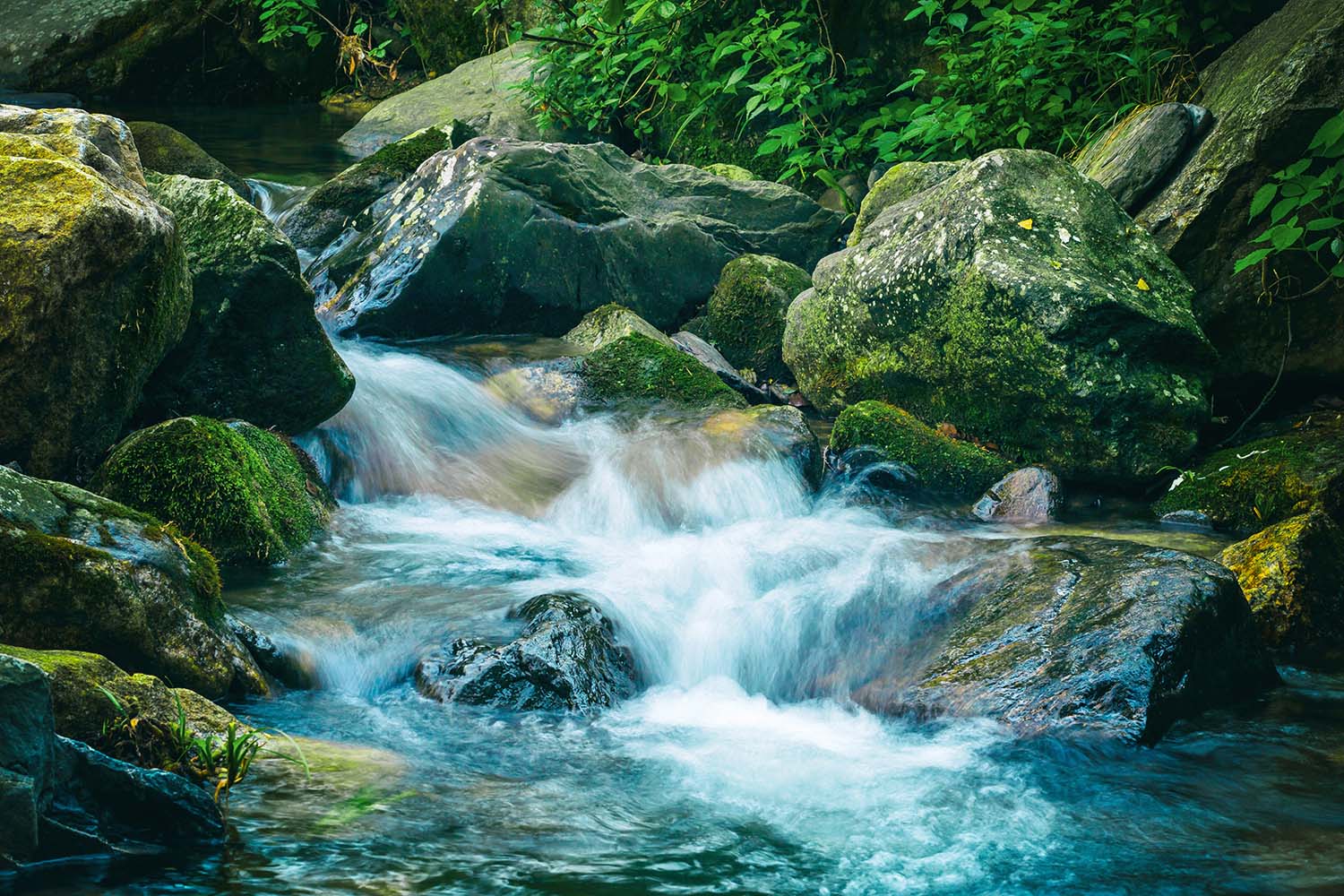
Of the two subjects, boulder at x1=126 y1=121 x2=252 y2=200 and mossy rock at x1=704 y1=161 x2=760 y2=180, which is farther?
mossy rock at x1=704 y1=161 x2=760 y2=180

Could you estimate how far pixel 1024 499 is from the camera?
20.9ft

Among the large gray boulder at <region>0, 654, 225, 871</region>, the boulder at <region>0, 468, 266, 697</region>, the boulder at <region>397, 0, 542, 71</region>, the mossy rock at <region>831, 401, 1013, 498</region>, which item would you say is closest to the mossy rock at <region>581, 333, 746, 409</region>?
the mossy rock at <region>831, 401, 1013, 498</region>

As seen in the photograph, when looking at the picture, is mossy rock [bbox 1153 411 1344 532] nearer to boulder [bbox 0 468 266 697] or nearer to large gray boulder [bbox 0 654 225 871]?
boulder [bbox 0 468 266 697]

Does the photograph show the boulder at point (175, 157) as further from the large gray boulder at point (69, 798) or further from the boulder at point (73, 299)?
the large gray boulder at point (69, 798)

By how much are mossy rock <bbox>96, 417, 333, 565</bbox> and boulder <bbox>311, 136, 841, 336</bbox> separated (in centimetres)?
292

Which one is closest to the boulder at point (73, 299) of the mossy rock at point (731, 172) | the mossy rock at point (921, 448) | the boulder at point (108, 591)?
the boulder at point (108, 591)

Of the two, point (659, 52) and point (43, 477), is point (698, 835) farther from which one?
point (659, 52)

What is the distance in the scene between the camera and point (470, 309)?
8.37m

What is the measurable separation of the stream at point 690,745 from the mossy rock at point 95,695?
1.01 feet

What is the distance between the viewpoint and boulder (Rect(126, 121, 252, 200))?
10227mm

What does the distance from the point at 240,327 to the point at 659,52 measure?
251 inches

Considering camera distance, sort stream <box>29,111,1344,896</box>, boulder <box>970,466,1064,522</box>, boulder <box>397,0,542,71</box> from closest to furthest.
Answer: stream <box>29,111,1344,896</box> < boulder <box>970,466,1064,522</box> < boulder <box>397,0,542,71</box>

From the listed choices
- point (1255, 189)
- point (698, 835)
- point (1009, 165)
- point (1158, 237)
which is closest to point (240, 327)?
point (698, 835)

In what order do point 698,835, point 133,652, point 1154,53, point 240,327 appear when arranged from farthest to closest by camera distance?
1. point 1154,53
2. point 240,327
3. point 133,652
4. point 698,835
